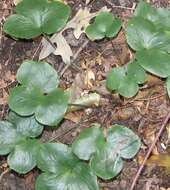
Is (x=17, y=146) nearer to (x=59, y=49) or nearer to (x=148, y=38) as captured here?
(x=59, y=49)

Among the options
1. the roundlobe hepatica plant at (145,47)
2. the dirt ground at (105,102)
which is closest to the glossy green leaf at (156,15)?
the roundlobe hepatica plant at (145,47)

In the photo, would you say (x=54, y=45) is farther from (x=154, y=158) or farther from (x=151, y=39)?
(x=154, y=158)

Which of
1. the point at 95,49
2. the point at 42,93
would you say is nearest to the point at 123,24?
the point at 95,49

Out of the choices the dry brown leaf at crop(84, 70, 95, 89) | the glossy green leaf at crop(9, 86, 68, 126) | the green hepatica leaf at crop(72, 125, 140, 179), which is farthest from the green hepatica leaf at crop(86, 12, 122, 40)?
the green hepatica leaf at crop(72, 125, 140, 179)

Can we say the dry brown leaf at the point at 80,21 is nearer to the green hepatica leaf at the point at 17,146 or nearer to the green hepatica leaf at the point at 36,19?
the green hepatica leaf at the point at 36,19

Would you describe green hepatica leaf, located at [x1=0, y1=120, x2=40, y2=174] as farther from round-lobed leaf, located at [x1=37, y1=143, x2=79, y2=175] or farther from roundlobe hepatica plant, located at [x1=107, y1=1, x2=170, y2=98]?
roundlobe hepatica plant, located at [x1=107, y1=1, x2=170, y2=98]

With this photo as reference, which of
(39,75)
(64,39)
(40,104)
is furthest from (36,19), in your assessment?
(40,104)

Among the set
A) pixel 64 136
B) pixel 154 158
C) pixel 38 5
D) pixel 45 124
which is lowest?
pixel 154 158
